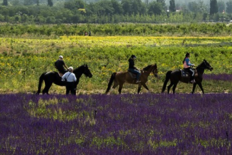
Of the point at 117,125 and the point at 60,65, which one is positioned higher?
the point at 60,65

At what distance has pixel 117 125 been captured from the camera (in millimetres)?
11586

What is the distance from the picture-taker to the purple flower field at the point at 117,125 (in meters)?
8.92

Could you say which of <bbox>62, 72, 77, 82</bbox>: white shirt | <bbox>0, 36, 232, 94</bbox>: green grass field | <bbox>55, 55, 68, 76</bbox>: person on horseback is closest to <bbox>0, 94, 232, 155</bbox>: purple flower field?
<bbox>62, 72, 77, 82</bbox>: white shirt

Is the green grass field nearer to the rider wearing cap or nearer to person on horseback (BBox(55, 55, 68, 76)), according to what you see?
person on horseback (BBox(55, 55, 68, 76))

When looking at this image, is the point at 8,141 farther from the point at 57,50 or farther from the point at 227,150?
the point at 57,50

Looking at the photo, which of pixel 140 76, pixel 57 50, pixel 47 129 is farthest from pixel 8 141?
pixel 57 50

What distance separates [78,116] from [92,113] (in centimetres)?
60

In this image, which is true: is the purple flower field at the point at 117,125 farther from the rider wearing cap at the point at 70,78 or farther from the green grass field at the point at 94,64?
the green grass field at the point at 94,64

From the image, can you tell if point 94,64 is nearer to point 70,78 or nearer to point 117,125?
point 70,78

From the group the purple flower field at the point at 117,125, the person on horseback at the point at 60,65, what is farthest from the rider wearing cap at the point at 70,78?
the purple flower field at the point at 117,125

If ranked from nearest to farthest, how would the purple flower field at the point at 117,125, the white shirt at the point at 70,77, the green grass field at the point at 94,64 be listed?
the purple flower field at the point at 117,125
the white shirt at the point at 70,77
the green grass field at the point at 94,64

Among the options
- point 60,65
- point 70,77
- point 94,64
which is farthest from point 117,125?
point 94,64

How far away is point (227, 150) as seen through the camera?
28.3 feet

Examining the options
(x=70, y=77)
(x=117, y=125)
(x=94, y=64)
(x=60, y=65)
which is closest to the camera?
(x=117, y=125)
